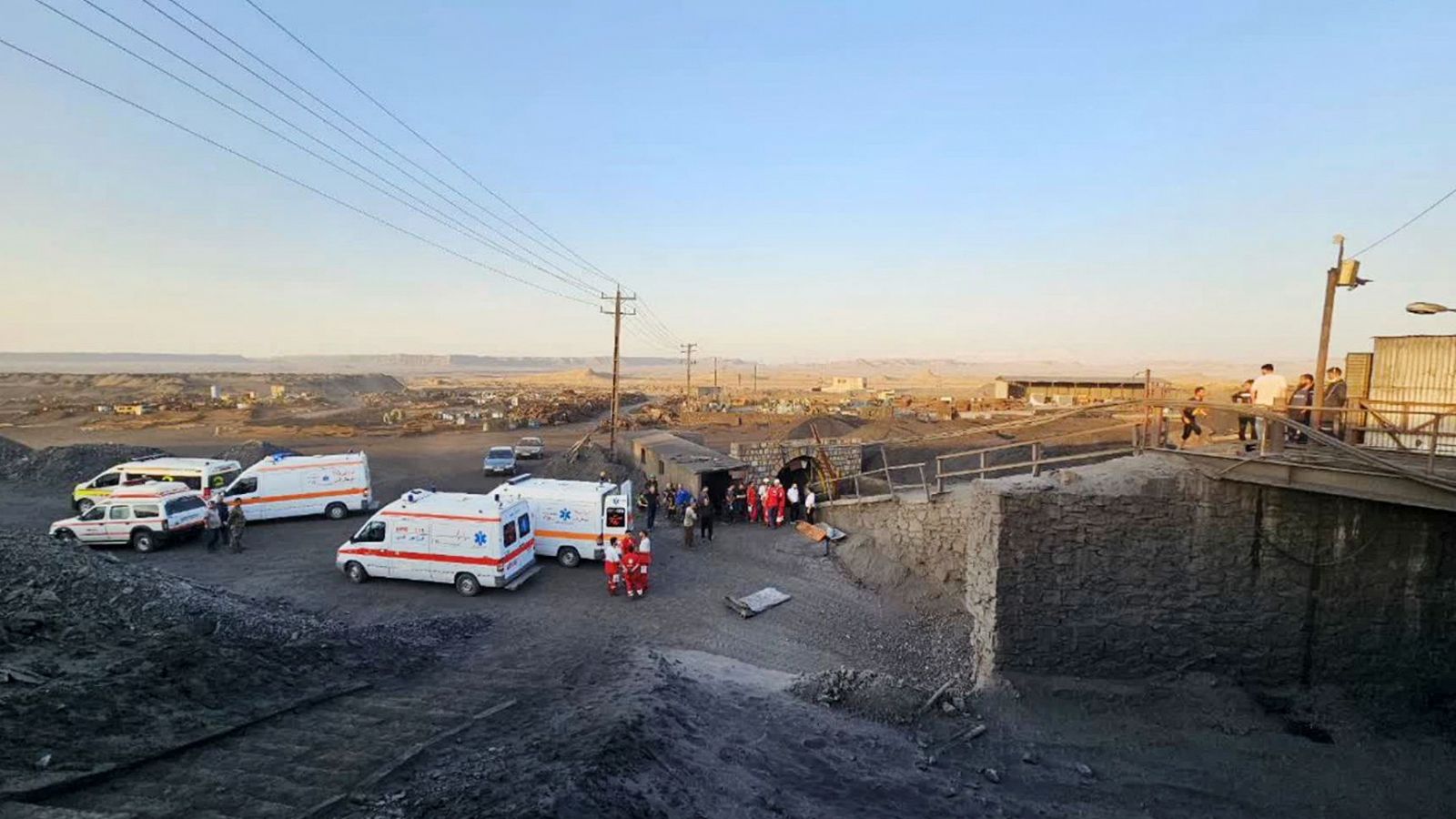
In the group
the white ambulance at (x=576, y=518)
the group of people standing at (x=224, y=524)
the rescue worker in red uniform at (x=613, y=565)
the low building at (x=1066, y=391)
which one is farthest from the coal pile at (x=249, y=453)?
the low building at (x=1066, y=391)

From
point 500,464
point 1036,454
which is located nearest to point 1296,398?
point 1036,454

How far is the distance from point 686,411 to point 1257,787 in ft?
165

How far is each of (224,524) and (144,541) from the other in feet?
6.05

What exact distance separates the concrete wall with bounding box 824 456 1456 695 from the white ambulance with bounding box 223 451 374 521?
20906mm

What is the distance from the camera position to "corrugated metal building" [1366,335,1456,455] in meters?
13.1

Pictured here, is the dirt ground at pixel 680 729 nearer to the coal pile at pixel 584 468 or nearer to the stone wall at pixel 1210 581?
the stone wall at pixel 1210 581

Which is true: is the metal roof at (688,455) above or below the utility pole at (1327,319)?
below

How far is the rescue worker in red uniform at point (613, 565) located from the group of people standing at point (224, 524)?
35.7 ft

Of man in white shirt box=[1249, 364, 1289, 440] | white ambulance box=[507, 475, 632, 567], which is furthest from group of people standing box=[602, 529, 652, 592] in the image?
man in white shirt box=[1249, 364, 1289, 440]

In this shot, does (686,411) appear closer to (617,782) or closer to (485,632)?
(485,632)

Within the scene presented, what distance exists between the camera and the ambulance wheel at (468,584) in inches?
609

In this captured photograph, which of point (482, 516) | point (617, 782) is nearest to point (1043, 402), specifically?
point (482, 516)

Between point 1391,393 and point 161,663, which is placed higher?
point 1391,393

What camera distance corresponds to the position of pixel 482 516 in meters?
15.3
